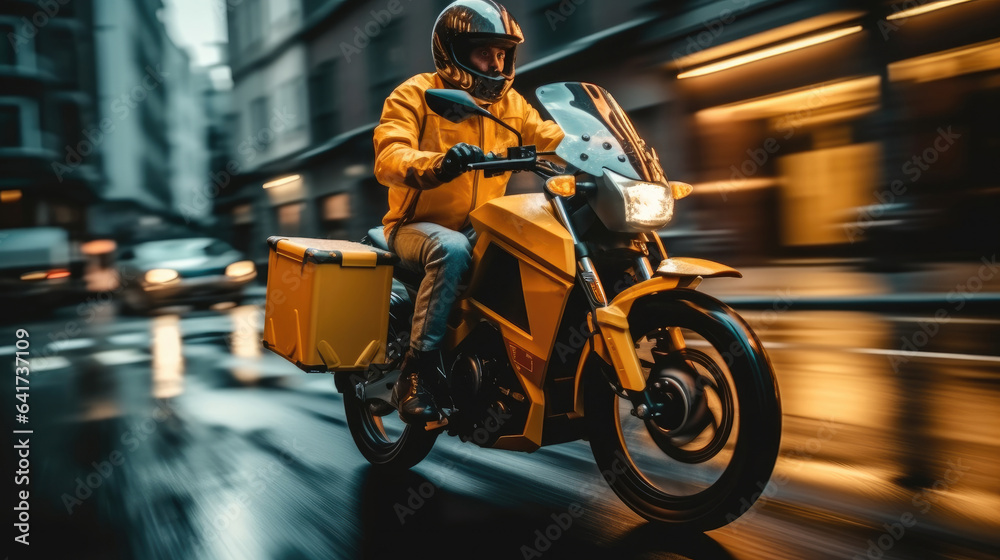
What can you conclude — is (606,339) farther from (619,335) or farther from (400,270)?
(400,270)

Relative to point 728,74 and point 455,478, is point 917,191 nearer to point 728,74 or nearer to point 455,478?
point 728,74

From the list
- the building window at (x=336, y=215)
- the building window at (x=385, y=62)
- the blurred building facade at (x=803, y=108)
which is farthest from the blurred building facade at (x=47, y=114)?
the blurred building facade at (x=803, y=108)

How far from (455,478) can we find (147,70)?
6564 cm

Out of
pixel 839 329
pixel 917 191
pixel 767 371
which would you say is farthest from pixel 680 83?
pixel 767 371

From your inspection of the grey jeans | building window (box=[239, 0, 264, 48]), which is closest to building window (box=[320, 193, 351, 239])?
building window (box=[239, 0, 264, 48])

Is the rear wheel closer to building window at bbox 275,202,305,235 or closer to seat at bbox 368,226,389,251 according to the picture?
seat at bbox 368,226,389,251

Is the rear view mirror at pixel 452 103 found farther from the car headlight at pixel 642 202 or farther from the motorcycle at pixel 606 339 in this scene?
the car headlight at pixel 642 202

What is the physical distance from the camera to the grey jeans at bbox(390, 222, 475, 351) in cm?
324

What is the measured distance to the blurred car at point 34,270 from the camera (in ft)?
45.2

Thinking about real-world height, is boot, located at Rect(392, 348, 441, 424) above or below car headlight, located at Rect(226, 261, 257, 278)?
above

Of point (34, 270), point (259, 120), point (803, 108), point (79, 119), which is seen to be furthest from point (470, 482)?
point (79, 119)

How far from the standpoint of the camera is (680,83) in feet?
43.3

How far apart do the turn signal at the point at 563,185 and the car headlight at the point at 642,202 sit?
127mm

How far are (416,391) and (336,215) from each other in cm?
2254
